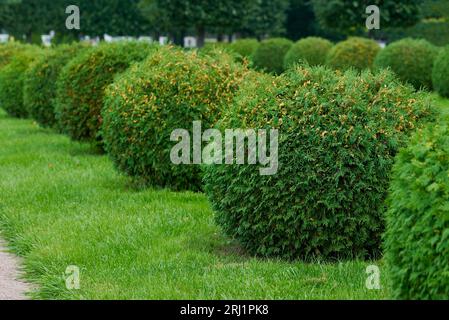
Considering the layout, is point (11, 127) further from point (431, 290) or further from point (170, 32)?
point (170, 32)

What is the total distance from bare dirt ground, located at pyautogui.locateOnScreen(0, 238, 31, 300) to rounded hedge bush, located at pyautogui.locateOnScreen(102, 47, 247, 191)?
8.01 feet

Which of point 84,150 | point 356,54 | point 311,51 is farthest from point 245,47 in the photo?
point 84,150

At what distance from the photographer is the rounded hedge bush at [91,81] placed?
42.4ft

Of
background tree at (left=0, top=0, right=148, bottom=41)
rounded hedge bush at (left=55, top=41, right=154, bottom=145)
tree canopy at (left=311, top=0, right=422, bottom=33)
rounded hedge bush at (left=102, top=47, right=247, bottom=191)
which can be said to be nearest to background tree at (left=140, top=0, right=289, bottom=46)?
background tree at (left=0, top=0, right=148, bottom=41)

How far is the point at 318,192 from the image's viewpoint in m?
6.55

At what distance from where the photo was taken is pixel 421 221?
4.62 m

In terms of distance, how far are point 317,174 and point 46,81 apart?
10.5 metres

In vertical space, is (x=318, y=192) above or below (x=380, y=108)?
below

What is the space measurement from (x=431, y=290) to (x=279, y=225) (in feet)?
7.15

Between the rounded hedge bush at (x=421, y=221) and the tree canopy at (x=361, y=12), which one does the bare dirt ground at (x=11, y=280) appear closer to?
the rounded hedge bush at (x=421, y=221)

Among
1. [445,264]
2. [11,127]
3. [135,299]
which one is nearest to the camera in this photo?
[445,264]

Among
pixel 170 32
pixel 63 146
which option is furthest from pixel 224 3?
pixel 63 146

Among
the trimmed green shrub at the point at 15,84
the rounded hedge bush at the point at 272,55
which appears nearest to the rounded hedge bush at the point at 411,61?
the rounded hedge bush at the point at 272,55

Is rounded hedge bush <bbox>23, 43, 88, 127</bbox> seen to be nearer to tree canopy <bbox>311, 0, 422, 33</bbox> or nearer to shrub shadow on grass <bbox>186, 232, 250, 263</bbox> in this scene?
shrub shadow on grass <bbox>186, 232, 250, 263</bbox>
